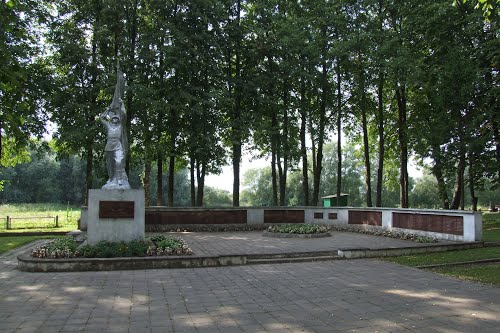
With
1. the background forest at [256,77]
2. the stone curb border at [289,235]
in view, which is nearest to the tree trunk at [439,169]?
the background forest at [256,77]

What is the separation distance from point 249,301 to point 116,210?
654 cm

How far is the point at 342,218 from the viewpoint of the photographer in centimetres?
2033

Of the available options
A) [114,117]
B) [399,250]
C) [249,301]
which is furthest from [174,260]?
[399,250]

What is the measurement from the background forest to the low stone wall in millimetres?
2217

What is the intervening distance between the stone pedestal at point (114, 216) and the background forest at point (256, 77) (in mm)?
7846

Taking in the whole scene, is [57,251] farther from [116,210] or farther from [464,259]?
[464,259]

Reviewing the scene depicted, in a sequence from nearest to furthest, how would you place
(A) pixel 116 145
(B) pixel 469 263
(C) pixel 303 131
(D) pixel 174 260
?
1. (D) pixel 174 260
2. (B) pixel 469 263
3. (A) pixel 116 145
4. (C) pixel 303 131

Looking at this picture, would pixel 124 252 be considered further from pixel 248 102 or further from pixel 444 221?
pixel 248 102

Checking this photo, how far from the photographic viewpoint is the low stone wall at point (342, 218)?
46.1ft

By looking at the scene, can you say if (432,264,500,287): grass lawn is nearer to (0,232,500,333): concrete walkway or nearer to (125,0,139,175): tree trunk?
(0,232,500,333): concrete walkway

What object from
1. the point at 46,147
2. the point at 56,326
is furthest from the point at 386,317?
the point at 46,147

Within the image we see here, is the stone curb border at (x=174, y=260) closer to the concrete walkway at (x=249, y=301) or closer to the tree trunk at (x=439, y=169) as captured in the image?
the concrete walkway at (x=249, y=301)

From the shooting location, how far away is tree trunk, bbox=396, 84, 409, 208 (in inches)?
892

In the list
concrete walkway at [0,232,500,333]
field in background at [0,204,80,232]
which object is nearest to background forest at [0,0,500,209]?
field in background at [0,204,80,232]
